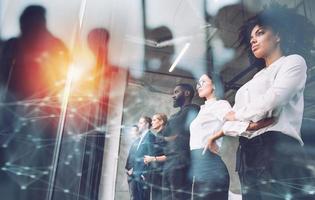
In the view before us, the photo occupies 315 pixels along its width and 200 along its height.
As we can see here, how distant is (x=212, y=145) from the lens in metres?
0.75

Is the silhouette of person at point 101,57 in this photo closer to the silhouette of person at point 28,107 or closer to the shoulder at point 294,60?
the silhouette of person at point 28,107

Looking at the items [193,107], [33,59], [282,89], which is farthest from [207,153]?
[33,59]

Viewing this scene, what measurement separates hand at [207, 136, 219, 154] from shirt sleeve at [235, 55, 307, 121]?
0.09m

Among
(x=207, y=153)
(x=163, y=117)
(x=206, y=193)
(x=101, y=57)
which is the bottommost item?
(x=206, y=193)

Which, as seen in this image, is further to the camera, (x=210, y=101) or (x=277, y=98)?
(x=210, y=101)

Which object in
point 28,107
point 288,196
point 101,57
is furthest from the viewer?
point 101,57

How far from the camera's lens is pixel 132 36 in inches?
33.7

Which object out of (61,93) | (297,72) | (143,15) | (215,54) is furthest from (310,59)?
(61,93)

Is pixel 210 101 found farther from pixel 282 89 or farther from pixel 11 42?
pixel 11 42

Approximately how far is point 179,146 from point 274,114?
27cm

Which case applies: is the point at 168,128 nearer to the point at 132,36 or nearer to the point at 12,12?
the point at 132,36

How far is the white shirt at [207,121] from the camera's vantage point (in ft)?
2.50

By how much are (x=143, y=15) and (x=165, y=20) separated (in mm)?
72

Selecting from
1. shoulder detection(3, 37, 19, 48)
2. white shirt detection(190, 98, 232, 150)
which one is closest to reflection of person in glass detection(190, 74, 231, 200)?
white shirt detection(190, 98, 232, 150)
